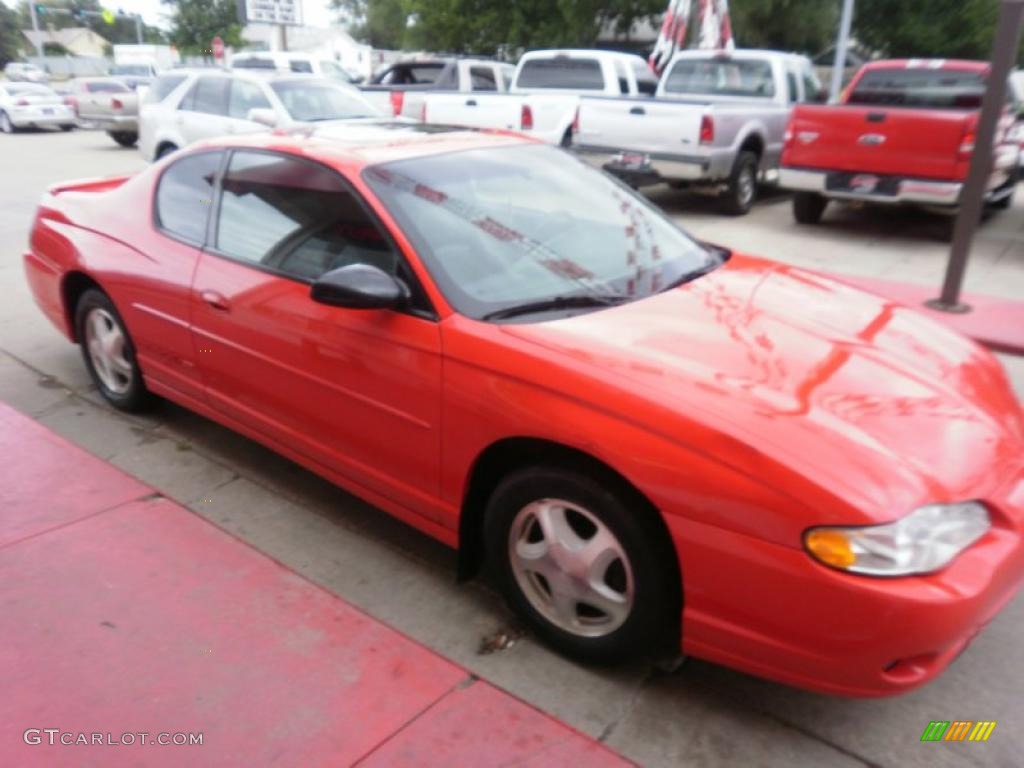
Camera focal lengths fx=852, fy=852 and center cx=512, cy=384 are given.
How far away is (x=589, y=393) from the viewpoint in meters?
2.44

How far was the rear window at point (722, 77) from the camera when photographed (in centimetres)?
1174

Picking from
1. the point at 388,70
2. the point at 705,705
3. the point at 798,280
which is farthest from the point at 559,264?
the point at 388,70

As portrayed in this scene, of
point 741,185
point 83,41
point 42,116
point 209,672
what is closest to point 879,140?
point 741,185

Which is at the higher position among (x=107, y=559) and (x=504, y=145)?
(x=504, y=145)

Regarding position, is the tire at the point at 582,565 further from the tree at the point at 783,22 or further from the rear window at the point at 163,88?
A: the tree at the point at 783,22

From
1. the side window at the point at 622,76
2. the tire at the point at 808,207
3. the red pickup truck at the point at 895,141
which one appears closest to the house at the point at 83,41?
the side window at the point at 622,76

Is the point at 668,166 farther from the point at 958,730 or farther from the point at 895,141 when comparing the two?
the point at 958,730

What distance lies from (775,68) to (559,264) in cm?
993

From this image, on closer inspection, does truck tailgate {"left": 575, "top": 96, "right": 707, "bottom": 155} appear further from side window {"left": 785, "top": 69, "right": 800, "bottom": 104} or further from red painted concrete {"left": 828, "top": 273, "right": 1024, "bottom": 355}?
red painted concrete {"left": 828, "top": 273, "right": 1024, "bottom": 355}

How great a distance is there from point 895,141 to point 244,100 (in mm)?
7588

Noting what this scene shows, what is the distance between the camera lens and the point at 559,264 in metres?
3.13

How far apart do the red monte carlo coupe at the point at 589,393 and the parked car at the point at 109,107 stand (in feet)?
51.5

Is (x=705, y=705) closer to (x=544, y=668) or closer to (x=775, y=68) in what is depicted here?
(x=544, y=668)

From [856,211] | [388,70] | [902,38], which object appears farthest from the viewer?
[902,38]
